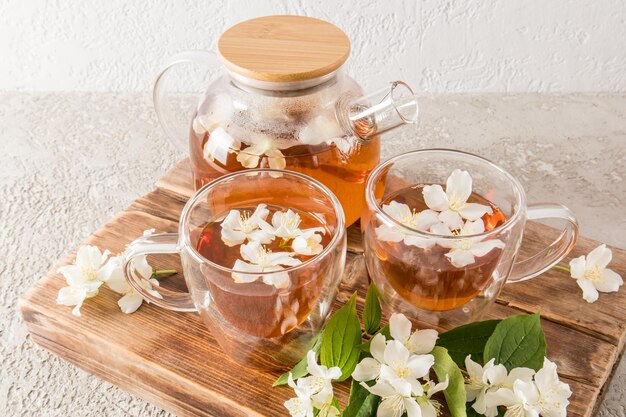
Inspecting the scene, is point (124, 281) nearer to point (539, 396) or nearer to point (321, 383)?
point (321, 383)

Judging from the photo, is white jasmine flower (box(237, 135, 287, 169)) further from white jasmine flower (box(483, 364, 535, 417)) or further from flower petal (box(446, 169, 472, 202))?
white jasmine flower (box(483, 364, 535, 417))

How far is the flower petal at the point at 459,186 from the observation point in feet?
2.51

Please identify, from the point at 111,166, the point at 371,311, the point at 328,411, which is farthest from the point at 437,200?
the point at 111,166

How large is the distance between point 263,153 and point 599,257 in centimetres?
36

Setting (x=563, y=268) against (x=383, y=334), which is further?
(x=563, y=268)

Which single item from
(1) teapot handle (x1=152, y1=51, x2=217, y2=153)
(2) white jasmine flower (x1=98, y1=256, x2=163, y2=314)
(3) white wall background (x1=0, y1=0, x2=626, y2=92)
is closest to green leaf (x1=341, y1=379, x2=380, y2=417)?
(2) white jasmine flower (x1=98, y1=256, x2=163, y2=314)

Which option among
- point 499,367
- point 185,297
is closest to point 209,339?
point 185,297

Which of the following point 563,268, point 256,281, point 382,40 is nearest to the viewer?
point 256,281

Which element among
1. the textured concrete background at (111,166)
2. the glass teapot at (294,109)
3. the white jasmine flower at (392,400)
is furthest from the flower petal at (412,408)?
the textured concrete background at (111,166)

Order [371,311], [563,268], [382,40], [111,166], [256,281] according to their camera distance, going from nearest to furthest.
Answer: [256,281] → [371,311] → [563,268] → [111,166] → [382,40]

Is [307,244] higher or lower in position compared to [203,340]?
higher

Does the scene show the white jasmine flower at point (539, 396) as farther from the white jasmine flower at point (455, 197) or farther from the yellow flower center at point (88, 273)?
the yellow flower center at point (88, 273)

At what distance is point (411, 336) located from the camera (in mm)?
711

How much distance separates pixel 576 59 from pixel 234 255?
0.98m
